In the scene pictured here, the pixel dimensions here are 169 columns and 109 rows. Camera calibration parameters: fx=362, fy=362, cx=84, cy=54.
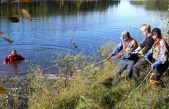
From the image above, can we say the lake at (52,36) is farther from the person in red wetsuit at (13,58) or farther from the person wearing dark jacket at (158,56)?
the person wearing dark jacket at (158,56)

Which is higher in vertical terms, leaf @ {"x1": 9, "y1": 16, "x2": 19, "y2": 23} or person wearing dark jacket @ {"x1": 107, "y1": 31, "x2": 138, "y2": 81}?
leaf @ {"x1": 9, "y1": 16, "x2": 19, "y2": 23}

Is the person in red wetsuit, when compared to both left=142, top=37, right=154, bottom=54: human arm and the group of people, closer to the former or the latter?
the group of people

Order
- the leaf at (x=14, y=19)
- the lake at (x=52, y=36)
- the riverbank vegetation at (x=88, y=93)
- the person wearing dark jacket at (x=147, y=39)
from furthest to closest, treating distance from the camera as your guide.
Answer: the lake at (x=52, y=36) → the person wearing dark jacket at (x=147, y=39) → the riverbank vegetation at (x=88, y=93) → the leaf at (x=14, y=19)

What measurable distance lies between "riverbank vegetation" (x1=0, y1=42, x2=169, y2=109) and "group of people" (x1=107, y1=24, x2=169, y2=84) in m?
0.26

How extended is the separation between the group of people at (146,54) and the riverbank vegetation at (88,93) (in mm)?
262

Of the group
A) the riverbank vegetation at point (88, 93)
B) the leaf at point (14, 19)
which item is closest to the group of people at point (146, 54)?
the riverbank vegetation at point (88, 93)

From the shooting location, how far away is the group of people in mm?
7582

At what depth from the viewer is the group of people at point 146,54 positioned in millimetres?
7582

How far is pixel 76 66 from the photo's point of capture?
969 centimetres

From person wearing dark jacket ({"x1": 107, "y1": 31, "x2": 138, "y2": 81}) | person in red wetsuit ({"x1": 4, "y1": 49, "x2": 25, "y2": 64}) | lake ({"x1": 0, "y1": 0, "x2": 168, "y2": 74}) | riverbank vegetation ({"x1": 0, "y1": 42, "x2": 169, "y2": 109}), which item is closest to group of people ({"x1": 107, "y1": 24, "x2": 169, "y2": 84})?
person wearing dark jacket ({"x1": 107, "y1": 31, "x2": 138, "y2": 81})

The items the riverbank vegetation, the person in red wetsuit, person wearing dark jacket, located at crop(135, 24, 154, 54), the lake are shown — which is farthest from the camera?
the lake

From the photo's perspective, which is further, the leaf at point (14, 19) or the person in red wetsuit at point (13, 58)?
the person in red wetsuit at point (13, 58)

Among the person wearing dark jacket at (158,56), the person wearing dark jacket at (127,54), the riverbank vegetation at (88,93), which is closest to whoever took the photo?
the riverbank vegetation at (88,93)

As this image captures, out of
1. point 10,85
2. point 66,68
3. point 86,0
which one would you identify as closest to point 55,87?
point 66,68
